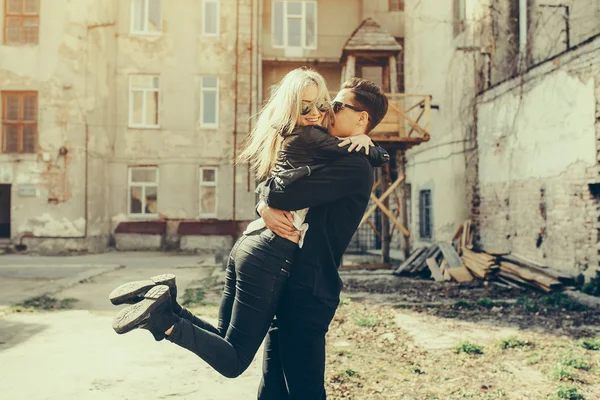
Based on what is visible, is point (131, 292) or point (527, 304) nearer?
point (131, 292)

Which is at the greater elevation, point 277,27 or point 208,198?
point 277,27

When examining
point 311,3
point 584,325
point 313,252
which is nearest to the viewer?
point 313,252

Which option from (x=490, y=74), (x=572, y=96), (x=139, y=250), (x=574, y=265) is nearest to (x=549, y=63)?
(x=572, y=96)

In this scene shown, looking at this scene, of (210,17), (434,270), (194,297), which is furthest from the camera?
(210,17)

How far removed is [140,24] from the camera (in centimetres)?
1864

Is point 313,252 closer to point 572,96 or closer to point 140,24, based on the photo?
point 572,96

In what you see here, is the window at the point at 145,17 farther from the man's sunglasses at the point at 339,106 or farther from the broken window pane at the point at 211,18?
the man's sunglasses at the point at 339,106

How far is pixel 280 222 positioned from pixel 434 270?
9.63m

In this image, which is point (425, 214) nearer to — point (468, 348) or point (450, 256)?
point (450, 256)

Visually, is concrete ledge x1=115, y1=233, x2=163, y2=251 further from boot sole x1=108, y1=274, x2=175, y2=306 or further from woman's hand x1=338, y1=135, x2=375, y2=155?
woman's hand x1=338, y1=135, x2=375, y2=155

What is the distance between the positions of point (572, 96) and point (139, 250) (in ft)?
46.6

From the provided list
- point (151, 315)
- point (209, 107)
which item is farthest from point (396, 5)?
point (151, 315)

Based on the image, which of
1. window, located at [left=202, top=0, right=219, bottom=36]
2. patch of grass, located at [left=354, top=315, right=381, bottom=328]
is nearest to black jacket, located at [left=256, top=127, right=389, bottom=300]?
patch of grass, located at [left=354, top=315, right=381, bottom=328]

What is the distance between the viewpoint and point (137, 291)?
7.64 ft
